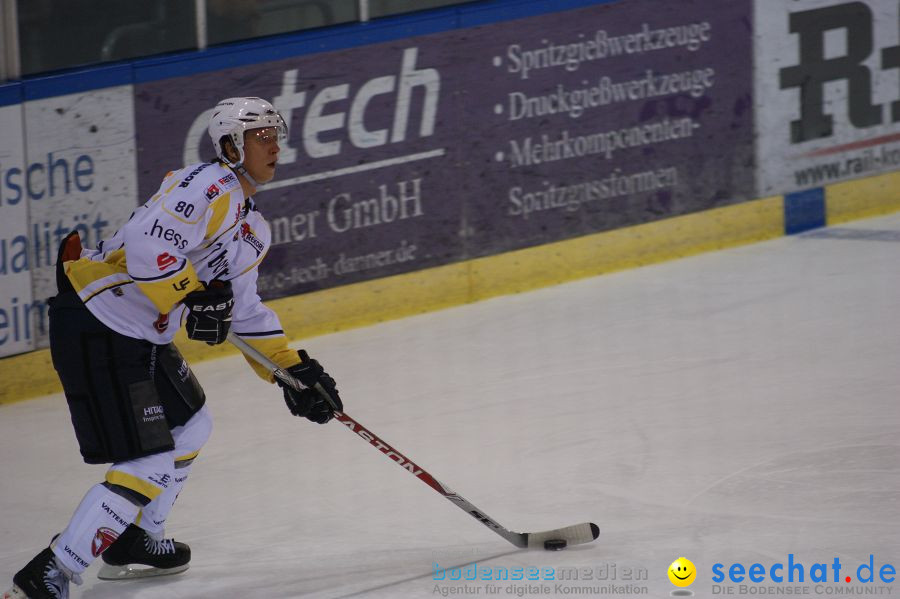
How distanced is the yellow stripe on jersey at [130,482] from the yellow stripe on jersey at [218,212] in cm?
66

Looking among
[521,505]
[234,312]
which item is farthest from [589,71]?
[234,312]

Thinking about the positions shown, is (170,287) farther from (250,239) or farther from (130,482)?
(130,482)

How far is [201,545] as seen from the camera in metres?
4.81

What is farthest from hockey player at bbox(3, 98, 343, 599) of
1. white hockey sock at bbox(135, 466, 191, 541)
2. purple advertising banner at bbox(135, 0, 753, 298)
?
purple advertising banner at bbox(135, 0, 753, 298)

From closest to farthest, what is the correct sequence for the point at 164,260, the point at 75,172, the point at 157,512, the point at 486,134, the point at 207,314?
the point at 164,260
the point at 207,314
the point at 157,512
the point at 75,172
the point at 486,134

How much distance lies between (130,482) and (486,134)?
152 inches

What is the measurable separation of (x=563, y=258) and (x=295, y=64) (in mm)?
1741

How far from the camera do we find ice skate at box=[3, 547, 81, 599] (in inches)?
160

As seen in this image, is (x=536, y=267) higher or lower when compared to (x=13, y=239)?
lower

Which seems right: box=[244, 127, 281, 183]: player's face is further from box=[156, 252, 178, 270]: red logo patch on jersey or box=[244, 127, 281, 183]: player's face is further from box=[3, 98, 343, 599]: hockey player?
box=[156, 252, 178, 270]: red logo patch on jersey

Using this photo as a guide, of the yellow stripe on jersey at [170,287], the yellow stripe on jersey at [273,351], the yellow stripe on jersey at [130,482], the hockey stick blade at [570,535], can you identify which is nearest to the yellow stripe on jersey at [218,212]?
the yellow stripe on jersey at [170,287]

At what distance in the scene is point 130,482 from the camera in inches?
163

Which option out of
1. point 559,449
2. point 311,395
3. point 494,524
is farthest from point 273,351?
point 559,449

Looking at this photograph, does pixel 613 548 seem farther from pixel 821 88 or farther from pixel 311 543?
pixel 821 88
